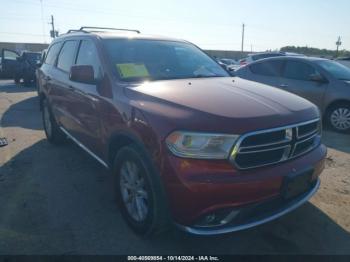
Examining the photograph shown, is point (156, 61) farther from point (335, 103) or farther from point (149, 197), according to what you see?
point (335, 103)

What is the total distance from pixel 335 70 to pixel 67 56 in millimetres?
5634

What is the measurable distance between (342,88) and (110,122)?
545 centimetres

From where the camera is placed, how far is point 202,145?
7.93ft

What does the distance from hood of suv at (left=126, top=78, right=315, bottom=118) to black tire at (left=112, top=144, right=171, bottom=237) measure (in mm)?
546

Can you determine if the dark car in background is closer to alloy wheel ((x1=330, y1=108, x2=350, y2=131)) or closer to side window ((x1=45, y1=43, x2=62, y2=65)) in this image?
side window ((x1=45, y1=43, x2=62, y2=65))

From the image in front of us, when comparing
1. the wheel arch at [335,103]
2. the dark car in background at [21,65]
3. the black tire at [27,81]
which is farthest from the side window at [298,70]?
the black tire at [27,81]

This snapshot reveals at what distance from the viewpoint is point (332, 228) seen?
320 cm

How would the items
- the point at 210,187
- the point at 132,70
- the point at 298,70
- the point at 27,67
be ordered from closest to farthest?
the point at 210,187, the point at 132,70, the point at 298,70, the point at 27,67

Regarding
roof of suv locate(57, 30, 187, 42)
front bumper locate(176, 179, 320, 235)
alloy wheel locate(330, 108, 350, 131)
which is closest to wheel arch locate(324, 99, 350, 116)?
alloy wheel locate(330, 108, 350, 131)

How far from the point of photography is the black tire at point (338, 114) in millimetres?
6727

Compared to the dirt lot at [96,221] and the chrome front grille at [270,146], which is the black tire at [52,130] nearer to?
the dirt lot at [96,221]

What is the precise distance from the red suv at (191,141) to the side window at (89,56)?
0.05 ft

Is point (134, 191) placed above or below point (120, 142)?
below

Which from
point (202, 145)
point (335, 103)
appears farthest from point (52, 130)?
point (335, 103)
